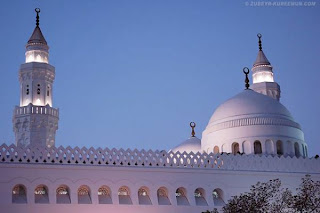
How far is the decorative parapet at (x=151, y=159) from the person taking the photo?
21047 mm

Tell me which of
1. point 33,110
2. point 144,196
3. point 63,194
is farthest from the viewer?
point 33,110

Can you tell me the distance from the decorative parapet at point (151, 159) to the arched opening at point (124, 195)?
104cm

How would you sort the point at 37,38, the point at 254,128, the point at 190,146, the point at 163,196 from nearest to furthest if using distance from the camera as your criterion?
the point at 163,196
the point at 254,128
the point at 190,146
the point at 37,38

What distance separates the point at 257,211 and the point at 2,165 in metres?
9.44

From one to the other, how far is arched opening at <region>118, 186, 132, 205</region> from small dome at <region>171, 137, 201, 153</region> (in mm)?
10041

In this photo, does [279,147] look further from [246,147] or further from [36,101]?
[36,101]

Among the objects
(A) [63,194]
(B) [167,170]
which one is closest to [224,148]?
(B) [167,170]

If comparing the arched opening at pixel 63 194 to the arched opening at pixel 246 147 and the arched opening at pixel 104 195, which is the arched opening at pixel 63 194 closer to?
the arched opening at pixel 104 195

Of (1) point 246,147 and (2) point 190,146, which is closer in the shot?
(1) point 246,147

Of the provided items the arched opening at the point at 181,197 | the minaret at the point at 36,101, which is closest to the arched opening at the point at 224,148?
the arched opening at the point at 181,197

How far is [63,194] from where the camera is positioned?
852 inches

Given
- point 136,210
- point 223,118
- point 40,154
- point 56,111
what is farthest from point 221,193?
point 56,111

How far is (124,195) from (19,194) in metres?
4.17

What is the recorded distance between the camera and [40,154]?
21.2m
